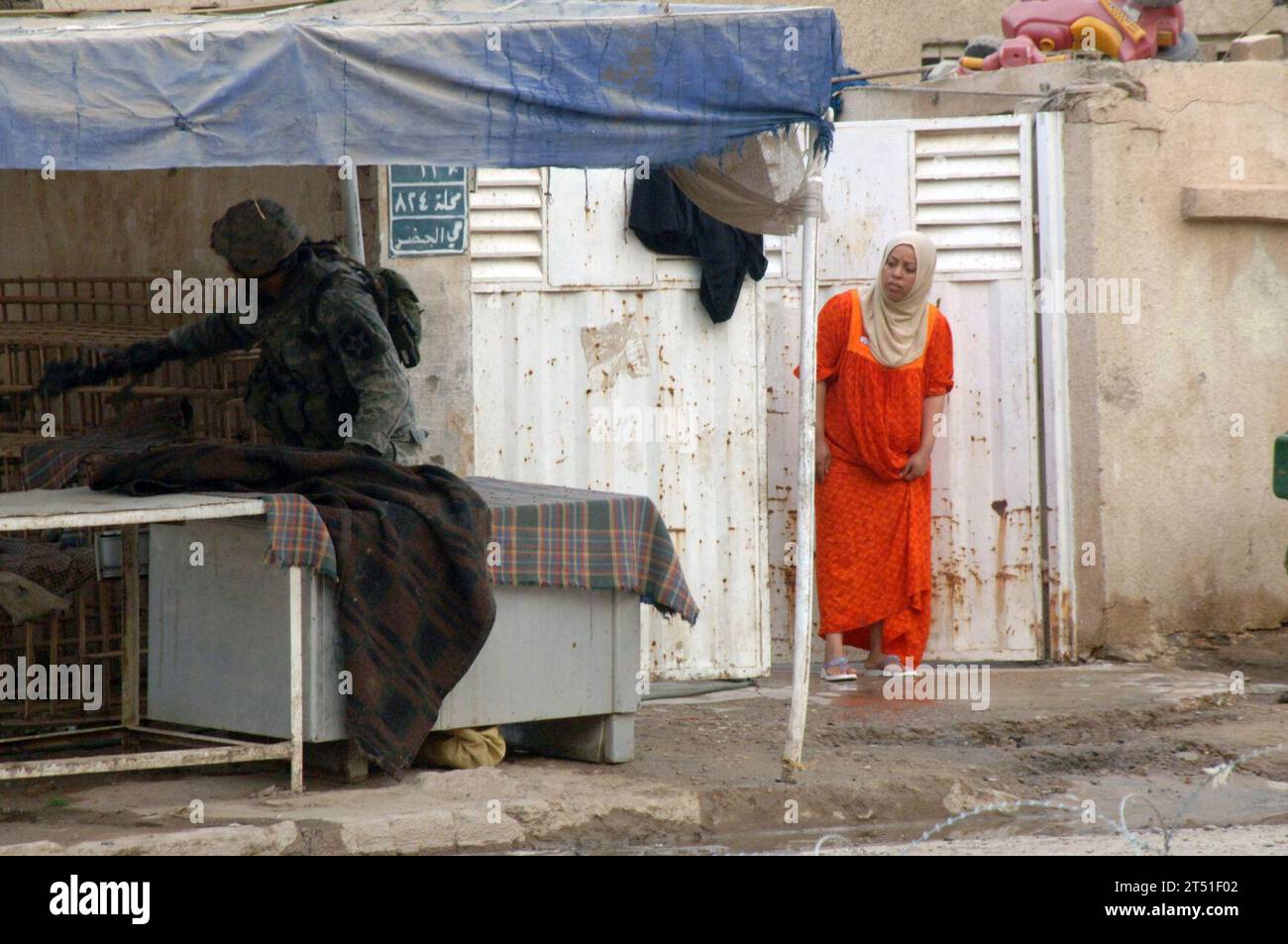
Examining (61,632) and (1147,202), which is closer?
(61,632)

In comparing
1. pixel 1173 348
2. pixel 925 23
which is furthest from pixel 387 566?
pixel 925 23

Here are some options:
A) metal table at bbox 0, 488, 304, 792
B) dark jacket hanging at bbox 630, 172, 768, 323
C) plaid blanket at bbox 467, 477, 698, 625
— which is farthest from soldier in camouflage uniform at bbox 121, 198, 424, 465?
dark jacket hanging at bbox 630, 172, 768, 323

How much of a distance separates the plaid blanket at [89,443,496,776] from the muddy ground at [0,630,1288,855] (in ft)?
0.92

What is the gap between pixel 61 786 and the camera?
548 centimetres

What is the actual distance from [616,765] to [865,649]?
2481mm

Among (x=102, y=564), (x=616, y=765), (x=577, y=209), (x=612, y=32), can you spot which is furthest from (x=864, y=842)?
(x=577, y=209)

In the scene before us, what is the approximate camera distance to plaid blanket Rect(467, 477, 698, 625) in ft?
18.0

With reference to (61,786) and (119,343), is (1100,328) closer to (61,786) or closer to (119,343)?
(119,343)

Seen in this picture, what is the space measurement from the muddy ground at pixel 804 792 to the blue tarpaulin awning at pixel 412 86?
1848 millimetres

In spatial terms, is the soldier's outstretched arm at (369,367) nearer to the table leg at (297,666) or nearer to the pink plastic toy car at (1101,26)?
the table leg at (297,666)

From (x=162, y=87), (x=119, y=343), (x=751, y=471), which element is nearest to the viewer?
(x=162, y=87)

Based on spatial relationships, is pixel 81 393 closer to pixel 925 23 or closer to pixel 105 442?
pixel 105 442

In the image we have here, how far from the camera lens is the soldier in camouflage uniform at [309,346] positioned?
557cm

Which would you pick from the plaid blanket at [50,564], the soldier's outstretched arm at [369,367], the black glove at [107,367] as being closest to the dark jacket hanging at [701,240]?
the soldier's outstretched arm at [369,367]
